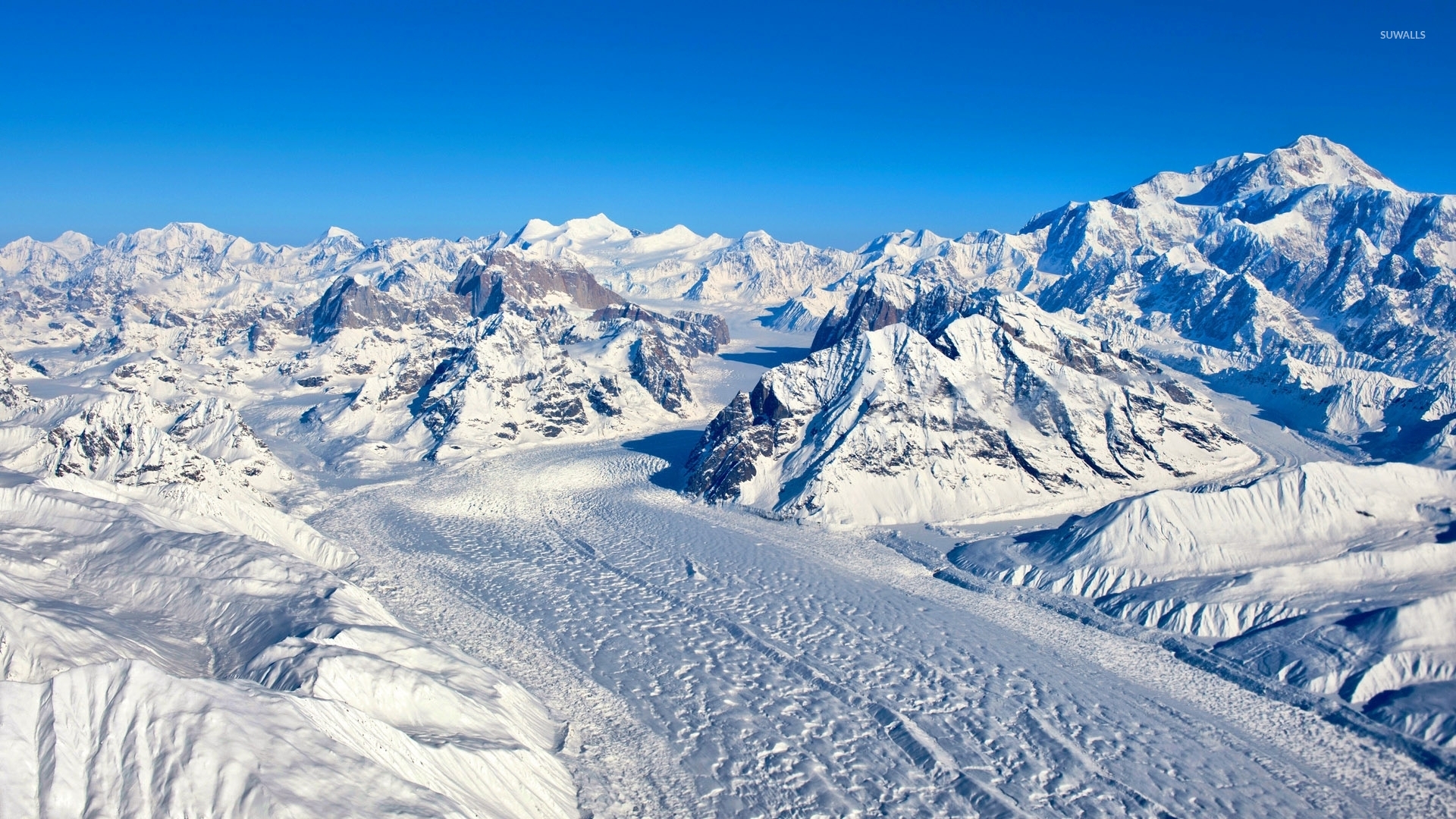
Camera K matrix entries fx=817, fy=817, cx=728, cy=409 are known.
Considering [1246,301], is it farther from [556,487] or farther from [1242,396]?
[556,487]

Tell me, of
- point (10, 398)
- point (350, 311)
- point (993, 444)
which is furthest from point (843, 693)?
point (350, 311)

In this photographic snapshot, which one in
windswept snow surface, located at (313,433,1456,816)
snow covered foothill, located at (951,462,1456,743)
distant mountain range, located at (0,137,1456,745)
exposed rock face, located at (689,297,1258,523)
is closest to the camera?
windswept snow surface, located at (313,433,1456,816)

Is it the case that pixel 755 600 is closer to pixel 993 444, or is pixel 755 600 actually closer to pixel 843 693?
pixel 843 693

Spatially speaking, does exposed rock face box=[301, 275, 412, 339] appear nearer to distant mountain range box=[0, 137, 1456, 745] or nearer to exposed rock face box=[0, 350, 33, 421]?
distant mountain range box=[0, 137, 1456, 745]

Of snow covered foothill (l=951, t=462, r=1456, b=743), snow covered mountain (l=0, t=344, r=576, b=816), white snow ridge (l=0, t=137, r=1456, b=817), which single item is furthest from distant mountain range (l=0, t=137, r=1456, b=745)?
snow covered mountain (l=0, t=344, r=576, b=816)

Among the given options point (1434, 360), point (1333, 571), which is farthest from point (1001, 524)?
point (1434, 360)

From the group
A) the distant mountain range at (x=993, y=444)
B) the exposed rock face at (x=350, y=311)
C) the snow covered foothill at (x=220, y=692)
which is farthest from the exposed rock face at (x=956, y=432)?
the exposed rock face at (x=350, y=311)
